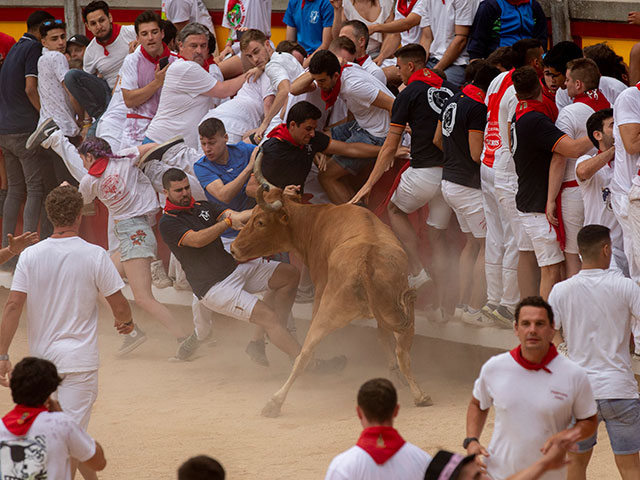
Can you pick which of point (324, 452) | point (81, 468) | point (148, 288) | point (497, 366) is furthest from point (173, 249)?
point (497, 366)

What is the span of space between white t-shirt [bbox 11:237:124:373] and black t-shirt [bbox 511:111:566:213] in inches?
135

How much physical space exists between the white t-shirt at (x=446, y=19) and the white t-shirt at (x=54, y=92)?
437 centimetres

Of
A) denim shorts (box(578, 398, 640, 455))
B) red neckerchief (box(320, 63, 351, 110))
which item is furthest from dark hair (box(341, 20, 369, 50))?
denim shorts (box(578, 398, 640, 455))

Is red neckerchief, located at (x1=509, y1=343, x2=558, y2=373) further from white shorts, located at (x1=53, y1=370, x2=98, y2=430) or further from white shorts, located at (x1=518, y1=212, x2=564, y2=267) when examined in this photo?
white shorts, located at (x1=518, y1=212, x2=564, y2=267)

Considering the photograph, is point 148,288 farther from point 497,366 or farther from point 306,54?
point 497,366

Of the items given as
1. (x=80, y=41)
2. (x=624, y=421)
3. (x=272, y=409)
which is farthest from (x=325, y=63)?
(x=80, y=41)

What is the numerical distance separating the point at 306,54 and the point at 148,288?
3.12 meters

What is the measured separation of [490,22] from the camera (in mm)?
10547

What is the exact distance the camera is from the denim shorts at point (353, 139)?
396 inches

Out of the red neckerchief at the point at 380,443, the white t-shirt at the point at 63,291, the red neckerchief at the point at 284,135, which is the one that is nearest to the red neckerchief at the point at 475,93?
the red neckerchief at the point at 284,135

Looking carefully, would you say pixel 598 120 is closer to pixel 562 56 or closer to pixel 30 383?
pixel 562 56

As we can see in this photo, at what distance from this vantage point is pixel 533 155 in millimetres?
8328

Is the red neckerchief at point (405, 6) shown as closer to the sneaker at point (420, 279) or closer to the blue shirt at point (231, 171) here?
the blue shirt at point (231, 171)

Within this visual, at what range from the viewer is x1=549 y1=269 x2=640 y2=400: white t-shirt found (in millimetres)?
6156
